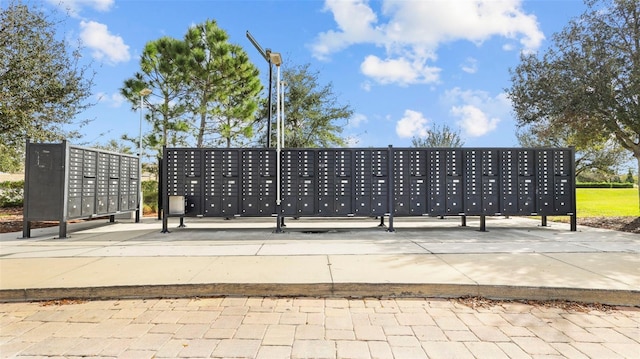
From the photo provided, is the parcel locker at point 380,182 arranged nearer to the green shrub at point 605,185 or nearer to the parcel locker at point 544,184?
the parcel locker at point 544,184

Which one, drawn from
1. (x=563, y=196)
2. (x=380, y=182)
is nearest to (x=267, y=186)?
(x=380, y=182)

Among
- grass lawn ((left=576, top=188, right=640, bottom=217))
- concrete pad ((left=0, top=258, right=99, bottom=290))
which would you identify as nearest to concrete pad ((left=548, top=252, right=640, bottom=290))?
concrete pad ((left=0, top=258, right=99, bottom=290))

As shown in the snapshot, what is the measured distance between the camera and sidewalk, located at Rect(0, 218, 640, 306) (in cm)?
355

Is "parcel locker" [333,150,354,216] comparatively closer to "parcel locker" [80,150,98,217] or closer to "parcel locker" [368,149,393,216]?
"parcel locker" [368,149,393,216]

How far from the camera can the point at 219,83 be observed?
1451cm

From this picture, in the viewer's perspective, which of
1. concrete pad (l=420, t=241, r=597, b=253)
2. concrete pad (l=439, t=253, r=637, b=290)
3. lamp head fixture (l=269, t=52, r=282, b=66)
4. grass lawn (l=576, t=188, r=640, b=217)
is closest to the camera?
concrete pad (l=439, t=253, r=637, b=290)

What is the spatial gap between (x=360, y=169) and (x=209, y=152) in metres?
3.59

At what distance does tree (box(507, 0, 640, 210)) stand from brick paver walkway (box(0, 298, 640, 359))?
26.4 ft

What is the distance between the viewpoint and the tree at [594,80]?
29.3 feet

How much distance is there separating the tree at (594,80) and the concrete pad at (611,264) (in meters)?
5.49

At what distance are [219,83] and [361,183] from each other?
30.5 ft

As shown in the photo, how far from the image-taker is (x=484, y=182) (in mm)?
8195

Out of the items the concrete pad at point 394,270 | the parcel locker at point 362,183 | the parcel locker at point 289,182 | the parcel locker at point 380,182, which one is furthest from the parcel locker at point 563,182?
the parcel locker at point 289,182

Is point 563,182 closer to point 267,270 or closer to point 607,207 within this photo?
point 267,270
